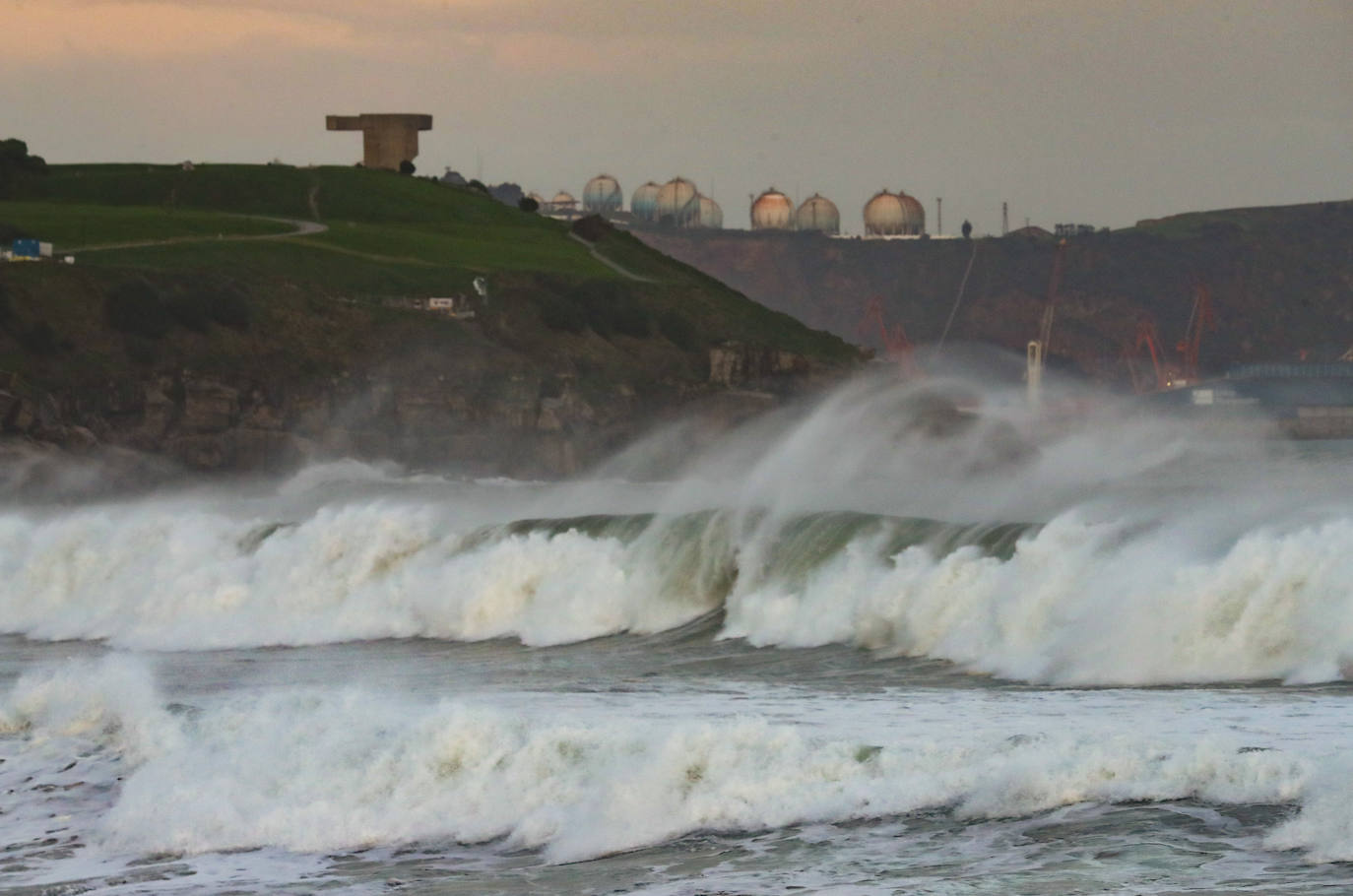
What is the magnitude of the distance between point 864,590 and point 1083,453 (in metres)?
42.7

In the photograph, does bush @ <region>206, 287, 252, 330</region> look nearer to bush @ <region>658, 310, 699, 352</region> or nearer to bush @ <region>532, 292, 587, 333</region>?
bush @ <region>532, 292, 587, 333</region>

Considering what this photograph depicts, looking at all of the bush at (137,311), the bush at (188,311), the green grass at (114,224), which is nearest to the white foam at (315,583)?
the bush at (137,311)

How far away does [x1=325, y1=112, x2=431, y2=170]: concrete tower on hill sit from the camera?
514 ft

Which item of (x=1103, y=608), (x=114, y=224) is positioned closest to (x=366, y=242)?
(x=114, y=224)

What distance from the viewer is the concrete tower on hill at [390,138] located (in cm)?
15675

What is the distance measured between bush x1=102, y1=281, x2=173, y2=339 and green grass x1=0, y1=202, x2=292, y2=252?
9960 mm

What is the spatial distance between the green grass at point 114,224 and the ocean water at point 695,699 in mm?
54810

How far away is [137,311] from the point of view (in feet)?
306

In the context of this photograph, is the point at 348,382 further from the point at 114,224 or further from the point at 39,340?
the point at 114,224

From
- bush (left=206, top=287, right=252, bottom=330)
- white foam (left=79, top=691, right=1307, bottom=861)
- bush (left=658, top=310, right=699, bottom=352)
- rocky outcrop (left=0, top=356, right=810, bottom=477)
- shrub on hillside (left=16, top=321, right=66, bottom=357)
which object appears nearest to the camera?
white foam (left=79, top=691, right=1307, bottom=861)

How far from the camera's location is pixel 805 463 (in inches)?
2324

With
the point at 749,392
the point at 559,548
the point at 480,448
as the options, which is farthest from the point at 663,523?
the point at 749,392

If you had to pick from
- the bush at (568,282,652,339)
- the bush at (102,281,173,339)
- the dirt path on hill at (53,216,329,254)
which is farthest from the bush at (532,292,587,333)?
the bush at (102,281,173,339)

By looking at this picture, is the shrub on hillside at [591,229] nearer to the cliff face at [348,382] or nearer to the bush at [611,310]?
the bush at [611,310]
